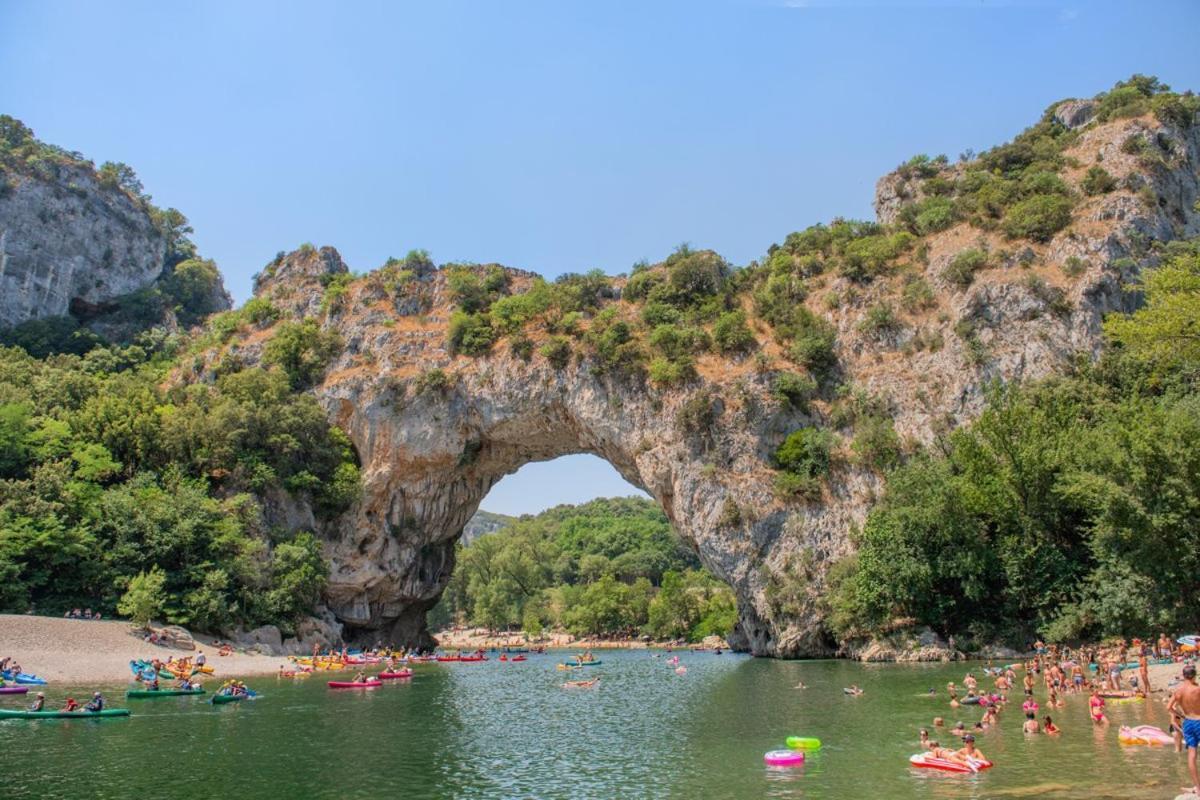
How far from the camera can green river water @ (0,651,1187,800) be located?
14.5 metres

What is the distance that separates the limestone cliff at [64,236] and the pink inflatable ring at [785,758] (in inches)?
3004

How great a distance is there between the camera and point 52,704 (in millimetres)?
26500

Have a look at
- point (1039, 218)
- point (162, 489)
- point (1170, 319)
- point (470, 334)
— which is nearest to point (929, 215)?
point (1039, 218)

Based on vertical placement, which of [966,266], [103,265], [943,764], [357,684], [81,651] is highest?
[103,265]

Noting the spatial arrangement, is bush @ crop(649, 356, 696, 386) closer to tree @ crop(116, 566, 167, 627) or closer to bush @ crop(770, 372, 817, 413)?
bush @ crop(770, 372, 817, 413)

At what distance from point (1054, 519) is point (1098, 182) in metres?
25.0

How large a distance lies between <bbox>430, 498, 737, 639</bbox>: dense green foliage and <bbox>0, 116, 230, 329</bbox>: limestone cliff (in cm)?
5099

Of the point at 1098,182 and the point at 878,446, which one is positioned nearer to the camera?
the point at 878,446

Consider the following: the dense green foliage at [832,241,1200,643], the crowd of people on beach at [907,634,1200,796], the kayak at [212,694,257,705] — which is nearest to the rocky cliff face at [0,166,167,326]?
the kayak at [212,694,257,705]

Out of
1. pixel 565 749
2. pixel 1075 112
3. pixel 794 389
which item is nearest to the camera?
pixel 565 749

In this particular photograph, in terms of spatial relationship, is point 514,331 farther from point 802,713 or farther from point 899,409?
point 802,713

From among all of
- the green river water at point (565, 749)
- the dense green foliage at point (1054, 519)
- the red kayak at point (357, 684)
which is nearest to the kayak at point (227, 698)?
the green river water at point (565, 749)

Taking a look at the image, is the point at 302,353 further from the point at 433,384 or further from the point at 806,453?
the point at 806,453

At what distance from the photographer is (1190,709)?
10.4m
